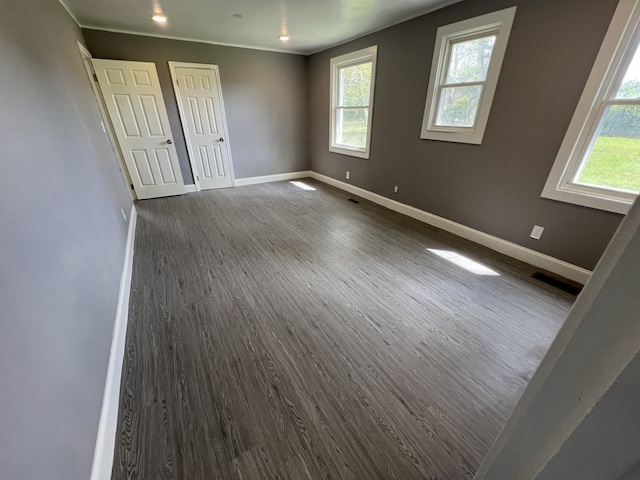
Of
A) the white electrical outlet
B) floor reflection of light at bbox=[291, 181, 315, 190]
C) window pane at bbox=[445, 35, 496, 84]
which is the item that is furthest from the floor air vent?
floor reflection of light at bbox=[291, 181, 315, 190]

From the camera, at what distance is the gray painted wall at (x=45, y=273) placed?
0.76 metres

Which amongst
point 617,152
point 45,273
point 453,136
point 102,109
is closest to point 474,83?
point 453,136

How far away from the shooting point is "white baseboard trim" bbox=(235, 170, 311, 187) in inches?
210

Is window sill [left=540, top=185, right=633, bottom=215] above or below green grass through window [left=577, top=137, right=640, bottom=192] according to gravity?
below

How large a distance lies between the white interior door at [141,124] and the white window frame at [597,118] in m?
5.20

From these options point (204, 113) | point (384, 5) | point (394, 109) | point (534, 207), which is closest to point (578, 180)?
point (534, 207)

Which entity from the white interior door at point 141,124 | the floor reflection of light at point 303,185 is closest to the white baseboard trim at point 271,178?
the floor reflection of light at point 303,185

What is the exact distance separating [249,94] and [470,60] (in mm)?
3684

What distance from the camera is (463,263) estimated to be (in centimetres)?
262

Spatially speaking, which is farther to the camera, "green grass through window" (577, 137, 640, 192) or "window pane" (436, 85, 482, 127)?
"window pane" (436, 85, 482, 127)

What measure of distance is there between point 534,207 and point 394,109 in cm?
215

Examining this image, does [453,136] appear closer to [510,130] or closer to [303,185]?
[510,130]

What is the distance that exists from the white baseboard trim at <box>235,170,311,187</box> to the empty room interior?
101cm

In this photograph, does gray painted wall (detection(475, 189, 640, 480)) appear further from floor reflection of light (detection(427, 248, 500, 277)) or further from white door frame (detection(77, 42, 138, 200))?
white door frame (detection(77, 42, 138, 200))
